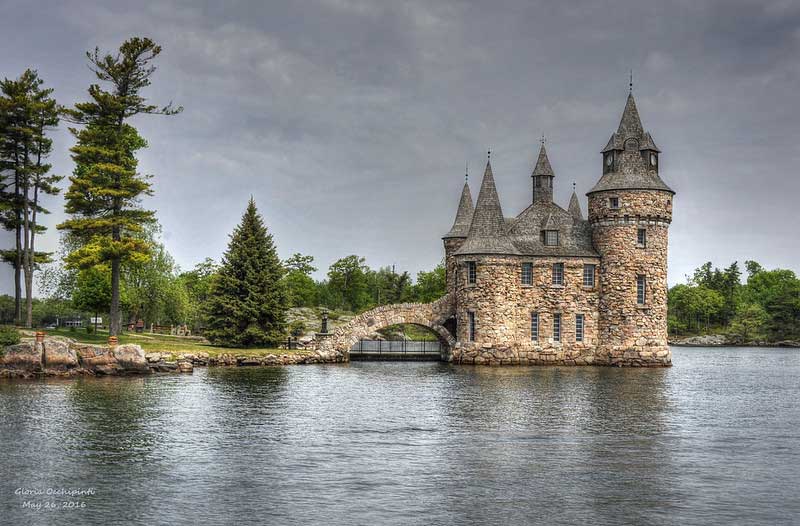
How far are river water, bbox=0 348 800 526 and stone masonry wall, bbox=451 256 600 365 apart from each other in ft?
54.2

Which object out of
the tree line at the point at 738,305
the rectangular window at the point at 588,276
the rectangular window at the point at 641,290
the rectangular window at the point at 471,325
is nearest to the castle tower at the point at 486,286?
the rectangular window at the point at 471,325

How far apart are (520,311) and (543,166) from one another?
13.1 m

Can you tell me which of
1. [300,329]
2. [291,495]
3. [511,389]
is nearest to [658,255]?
[511,389]

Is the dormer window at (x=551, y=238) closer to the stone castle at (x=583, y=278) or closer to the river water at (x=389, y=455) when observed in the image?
the stone castle at (x=583, y=278)

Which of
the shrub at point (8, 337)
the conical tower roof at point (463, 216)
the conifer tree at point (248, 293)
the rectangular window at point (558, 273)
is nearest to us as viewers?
the shrub at point (8, 337)

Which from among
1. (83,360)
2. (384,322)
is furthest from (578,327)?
(83,360)

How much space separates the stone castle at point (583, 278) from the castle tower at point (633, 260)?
0.07 m

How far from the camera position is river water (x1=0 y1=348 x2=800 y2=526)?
55.0ft

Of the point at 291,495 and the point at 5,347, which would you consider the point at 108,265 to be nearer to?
the point at 5,347

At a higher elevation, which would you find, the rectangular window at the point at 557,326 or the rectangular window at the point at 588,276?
the rectangular window at the point at 588,276

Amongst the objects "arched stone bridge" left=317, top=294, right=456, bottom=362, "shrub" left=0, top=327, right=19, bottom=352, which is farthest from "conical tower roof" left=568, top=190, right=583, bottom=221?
"shrub" left=0, top=327, right=19, bottom=352

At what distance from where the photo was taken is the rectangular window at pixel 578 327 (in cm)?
5725

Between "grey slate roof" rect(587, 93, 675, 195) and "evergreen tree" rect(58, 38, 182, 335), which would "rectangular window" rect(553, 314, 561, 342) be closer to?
"grey slate roof" rect(587, 93, 675, 195)

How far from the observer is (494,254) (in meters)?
55.5
